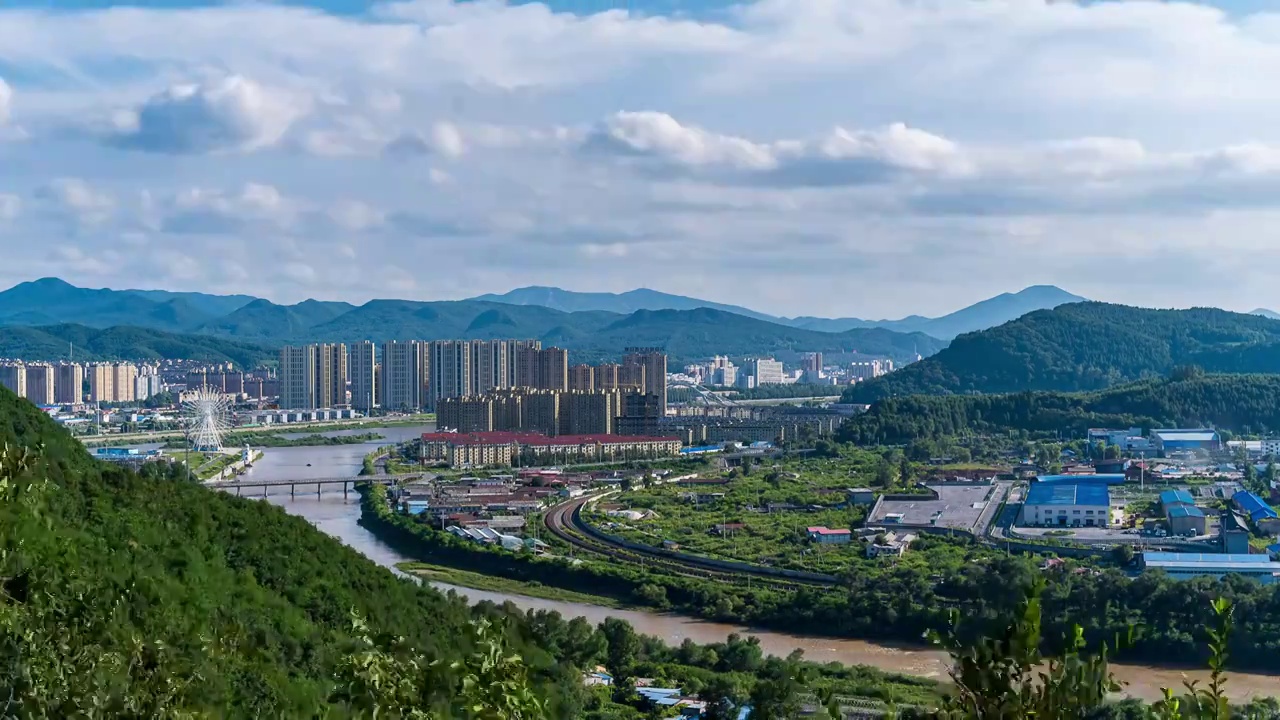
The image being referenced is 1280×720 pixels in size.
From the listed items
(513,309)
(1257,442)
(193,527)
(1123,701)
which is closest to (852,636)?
(1123,701)

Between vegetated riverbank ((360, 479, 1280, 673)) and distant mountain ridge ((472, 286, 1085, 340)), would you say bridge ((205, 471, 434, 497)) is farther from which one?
distant mountain ridge ((472, 286, 1085, 340))

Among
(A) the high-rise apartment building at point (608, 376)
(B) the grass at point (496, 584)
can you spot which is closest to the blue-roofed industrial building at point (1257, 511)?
(B) the grass at point (496, 584)

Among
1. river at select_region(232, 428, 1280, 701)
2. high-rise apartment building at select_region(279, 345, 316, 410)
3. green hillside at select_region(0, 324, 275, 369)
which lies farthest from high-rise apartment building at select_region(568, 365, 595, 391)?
green hillside at select_region(0, 324, 275, 369)

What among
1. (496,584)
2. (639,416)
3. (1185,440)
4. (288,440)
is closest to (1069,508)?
(496,584)

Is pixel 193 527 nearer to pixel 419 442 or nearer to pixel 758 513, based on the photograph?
pixel 758 513

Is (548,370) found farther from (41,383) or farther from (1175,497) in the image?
(1175,497)

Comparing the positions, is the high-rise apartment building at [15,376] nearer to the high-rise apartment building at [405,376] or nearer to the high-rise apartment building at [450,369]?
the high-rise apartment building at [405,376]
